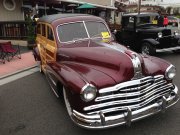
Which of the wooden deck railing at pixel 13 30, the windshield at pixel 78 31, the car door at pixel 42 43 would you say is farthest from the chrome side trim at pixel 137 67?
the wooden deck railing at pixel 13 30

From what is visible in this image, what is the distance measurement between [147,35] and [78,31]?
5.08 m

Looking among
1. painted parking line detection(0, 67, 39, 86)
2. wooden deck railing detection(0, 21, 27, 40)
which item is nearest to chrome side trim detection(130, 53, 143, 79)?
painted parking line detection(0, 67, 39, 86)

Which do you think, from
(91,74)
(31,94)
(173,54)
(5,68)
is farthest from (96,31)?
(173,54)

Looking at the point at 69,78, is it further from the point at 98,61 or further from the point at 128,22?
the point at 128,22

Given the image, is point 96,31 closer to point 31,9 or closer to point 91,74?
point 91,74

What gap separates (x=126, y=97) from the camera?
3.48 meters

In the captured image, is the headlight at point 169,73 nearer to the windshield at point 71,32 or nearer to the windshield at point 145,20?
the windshield at point 71,32

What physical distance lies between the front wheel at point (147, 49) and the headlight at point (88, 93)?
627 centimetres

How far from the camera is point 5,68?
837 centimetres

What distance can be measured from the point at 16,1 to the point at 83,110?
14644mm

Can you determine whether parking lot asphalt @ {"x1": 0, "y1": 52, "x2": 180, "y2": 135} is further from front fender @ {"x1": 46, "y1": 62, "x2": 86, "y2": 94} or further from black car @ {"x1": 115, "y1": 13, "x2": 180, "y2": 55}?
black car @ {"x1": 115, "y1": 13, "x2": 180, "y2": 55}

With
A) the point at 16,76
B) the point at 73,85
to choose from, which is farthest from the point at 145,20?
the point at 73,85

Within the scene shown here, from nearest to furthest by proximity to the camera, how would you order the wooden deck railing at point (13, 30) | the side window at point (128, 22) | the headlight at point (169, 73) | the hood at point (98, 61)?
1. the hood at point (98, 61)
2. the headlight at point (169, 73)
3. the side window at point (128, 22)
4. the wooden deck railing at point (13, 30)

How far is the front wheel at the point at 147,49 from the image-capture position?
29.8ft
